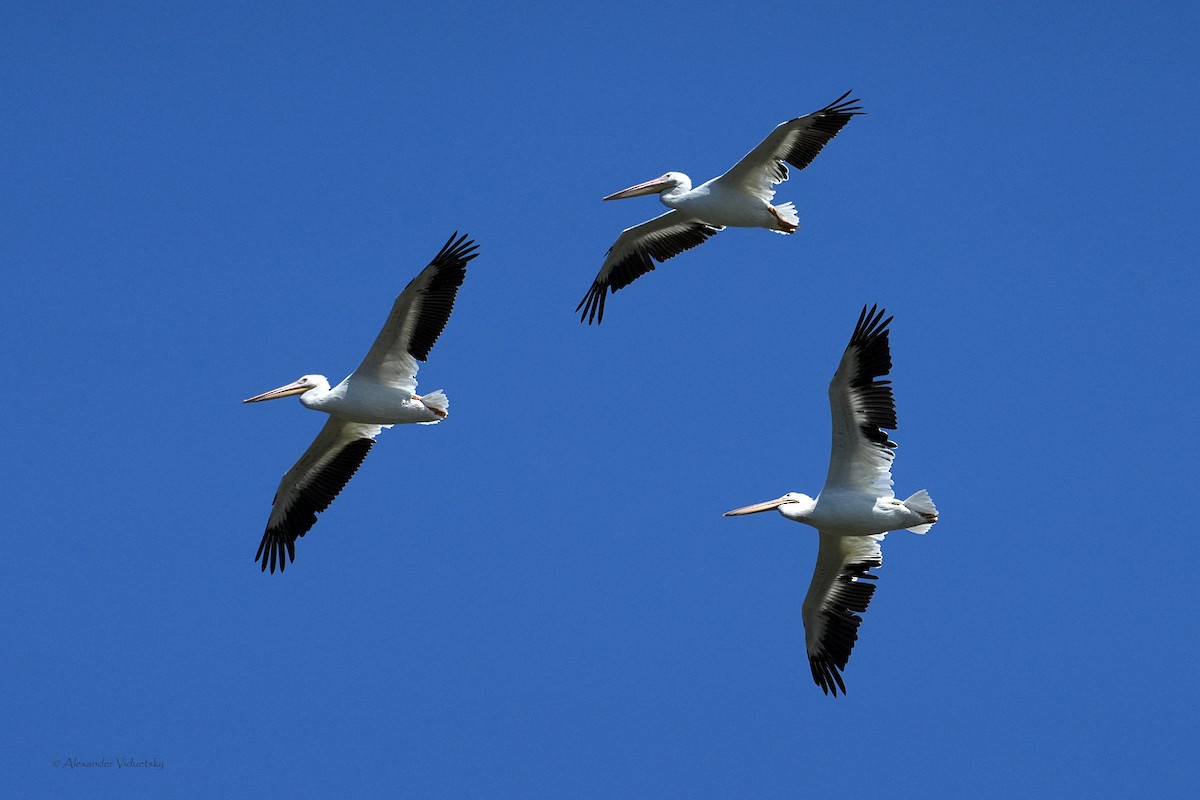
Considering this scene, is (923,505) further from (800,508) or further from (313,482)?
(313,482)

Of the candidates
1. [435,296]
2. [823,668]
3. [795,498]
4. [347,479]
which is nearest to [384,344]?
[435,296]

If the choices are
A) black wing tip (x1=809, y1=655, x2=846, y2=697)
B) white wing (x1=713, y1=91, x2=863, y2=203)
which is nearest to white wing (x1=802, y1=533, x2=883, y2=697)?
black wing tip (x1=809, y1=655, x2=846, y2=697)

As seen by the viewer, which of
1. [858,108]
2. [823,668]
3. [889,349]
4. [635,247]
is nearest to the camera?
[889,349]

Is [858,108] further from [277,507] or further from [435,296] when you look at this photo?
[277,507]

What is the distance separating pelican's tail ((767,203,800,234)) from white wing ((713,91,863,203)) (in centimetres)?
14

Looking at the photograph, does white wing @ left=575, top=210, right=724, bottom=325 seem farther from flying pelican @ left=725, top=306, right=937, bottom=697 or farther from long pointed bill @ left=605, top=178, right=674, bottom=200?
flying pelican @ left=725, top=306, right=937, bottom=697

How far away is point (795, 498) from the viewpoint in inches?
507

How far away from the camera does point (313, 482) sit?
47.9 ft

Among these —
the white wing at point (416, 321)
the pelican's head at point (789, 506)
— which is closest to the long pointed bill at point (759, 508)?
the pelican's head at point (789, 506)

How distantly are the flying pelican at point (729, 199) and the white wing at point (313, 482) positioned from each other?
3556mm

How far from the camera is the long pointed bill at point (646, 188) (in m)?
16.0

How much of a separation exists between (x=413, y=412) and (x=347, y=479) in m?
1.39

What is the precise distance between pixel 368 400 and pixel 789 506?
3664 mm

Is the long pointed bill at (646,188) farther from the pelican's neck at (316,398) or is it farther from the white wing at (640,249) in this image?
the pelican's neck at (316,398)
